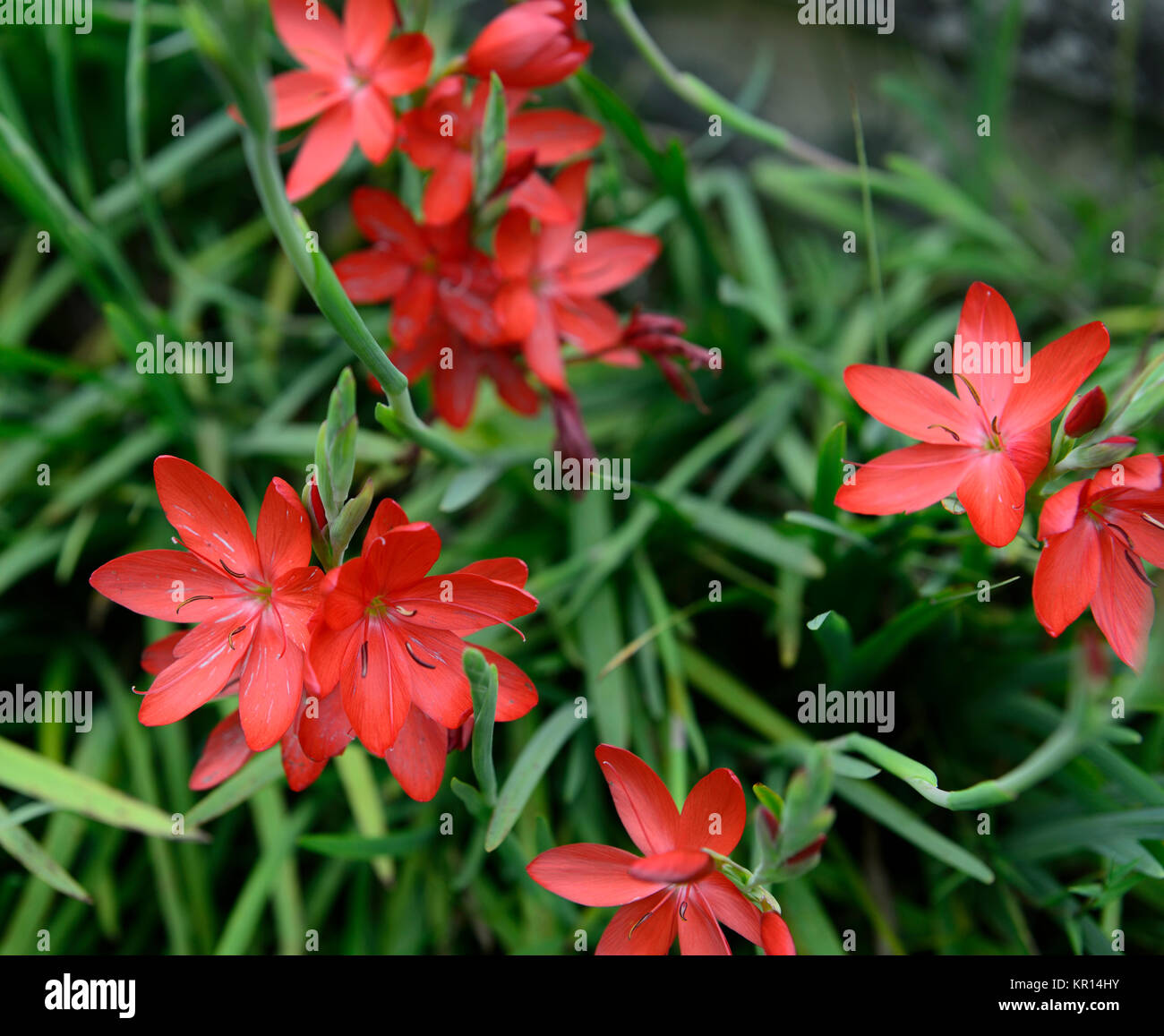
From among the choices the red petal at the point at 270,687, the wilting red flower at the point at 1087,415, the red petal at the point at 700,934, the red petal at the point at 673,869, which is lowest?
the red petal at the point at 700,934

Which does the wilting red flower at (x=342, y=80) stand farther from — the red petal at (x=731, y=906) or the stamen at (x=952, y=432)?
the red petal at (x=731, y=906)

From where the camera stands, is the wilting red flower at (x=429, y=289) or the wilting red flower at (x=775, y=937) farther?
the wilting red flower at (x=429, y=289)

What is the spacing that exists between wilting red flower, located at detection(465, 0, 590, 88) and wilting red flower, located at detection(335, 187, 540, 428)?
5.7 inches

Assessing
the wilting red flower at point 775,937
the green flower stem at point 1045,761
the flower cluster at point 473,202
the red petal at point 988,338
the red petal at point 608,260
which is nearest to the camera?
the green flower stem at point 1045,761

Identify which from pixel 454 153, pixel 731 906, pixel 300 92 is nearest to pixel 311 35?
pixel 300 92

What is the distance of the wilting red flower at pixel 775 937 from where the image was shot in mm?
580

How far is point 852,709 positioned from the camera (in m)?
0.93

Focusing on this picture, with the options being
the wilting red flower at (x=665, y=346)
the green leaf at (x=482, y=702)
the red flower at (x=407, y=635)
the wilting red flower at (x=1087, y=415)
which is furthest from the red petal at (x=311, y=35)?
the wilting red flower at (x=1087, y=415)

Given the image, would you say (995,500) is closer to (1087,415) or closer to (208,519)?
(1087,415)

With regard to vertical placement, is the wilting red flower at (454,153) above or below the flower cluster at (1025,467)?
above

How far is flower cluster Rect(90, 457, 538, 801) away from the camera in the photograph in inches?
23.5

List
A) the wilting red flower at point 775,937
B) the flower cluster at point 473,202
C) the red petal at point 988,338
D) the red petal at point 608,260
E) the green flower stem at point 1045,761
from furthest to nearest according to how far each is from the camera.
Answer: the red petal at point 608,260 → the flower cluster at point 473,202 → the red petal at point 988,338 → the wilting red flower at point 775,937 → the green flower stem at point 1045,761

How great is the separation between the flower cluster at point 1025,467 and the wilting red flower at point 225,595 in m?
0.42
